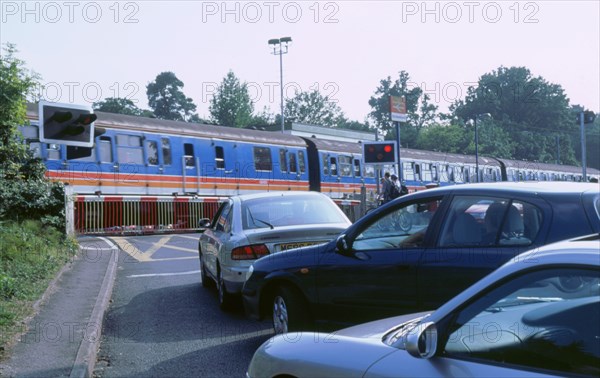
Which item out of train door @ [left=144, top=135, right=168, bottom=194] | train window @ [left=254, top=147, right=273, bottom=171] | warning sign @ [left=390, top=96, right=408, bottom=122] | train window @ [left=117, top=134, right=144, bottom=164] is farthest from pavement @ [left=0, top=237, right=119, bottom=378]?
warning sign @ [left=390, top=96, right=408, bottom=122]

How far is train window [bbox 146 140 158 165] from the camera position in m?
23.1

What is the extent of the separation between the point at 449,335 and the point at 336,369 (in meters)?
0.61

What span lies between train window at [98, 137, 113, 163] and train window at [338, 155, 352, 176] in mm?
12411

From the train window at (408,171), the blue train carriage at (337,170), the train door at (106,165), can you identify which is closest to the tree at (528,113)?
the train window at (408,171)

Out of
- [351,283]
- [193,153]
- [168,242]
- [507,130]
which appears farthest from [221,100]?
[351,283]

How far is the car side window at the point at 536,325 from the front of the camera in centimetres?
258

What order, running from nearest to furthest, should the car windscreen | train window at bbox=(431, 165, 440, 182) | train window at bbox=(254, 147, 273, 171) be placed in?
the car windscreen → train window at bbox=(254, 147, 273, 171) → train window at bbox=(431, 165, 440, 182)

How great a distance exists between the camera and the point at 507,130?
57531 millimetres

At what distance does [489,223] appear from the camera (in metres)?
5.24

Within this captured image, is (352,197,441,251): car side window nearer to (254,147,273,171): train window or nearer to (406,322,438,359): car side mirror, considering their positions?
(406,322,438,359): car side mirror

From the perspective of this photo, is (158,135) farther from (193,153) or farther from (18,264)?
(18,264)

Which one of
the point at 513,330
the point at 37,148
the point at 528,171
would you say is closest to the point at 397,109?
the point at 528,171

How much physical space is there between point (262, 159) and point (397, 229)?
21.8 metres

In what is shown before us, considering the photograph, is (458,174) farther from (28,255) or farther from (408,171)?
(28,255)
